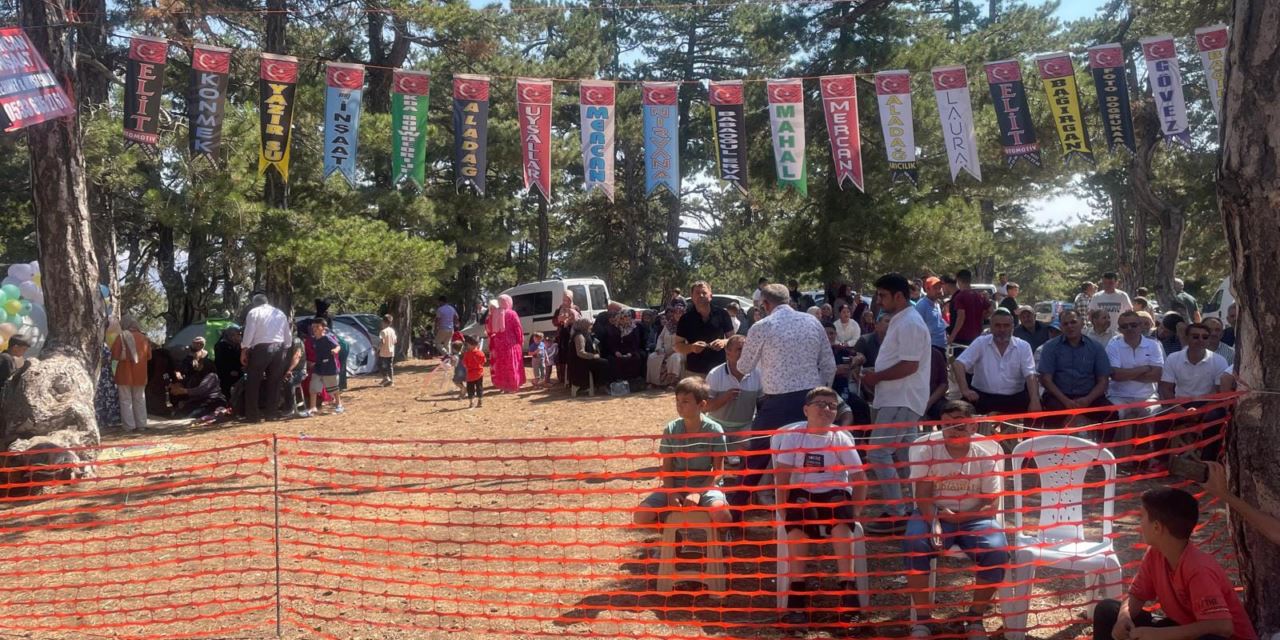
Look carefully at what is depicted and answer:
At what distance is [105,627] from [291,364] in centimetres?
789

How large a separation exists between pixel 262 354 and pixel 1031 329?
912 cm

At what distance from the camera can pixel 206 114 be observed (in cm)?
1057

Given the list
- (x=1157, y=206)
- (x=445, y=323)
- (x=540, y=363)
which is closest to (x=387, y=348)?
(x=540, y=363)

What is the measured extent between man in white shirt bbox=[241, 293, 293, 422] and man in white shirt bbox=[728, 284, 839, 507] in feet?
26.8

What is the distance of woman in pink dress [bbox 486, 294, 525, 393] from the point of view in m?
13.6

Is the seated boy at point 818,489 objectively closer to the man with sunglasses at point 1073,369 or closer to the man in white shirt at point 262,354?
the man with sunglasses at point 1073,369

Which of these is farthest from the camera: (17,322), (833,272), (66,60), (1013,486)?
(833,272)

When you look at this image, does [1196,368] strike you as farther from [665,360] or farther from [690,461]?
[665,360]

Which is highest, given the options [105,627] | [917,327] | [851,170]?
[851,170]

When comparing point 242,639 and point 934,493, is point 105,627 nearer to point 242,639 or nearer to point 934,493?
point 242,639

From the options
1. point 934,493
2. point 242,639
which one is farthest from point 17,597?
point 934,493

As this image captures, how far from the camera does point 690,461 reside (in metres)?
5.30

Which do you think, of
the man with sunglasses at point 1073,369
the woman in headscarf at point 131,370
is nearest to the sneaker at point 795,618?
the man with sunglasses at point 1073,369

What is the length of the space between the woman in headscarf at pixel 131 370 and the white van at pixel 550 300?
1019 cm
